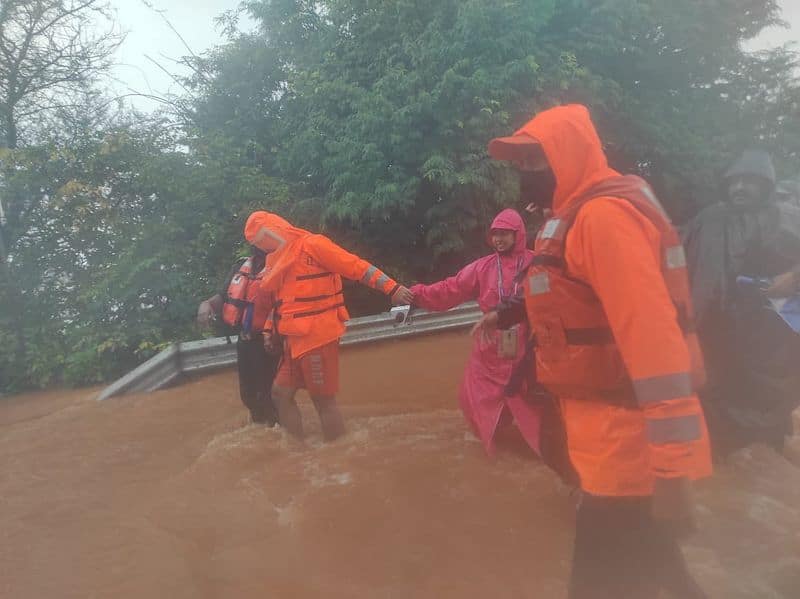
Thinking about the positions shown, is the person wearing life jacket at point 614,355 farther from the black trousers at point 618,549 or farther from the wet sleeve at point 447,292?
the wet sleeve at point 447,292

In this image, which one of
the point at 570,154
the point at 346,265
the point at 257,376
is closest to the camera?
the point at 570,154

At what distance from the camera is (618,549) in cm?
198

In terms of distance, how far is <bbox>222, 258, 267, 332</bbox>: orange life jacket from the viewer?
203 inches

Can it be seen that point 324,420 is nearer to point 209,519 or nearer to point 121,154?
point 209,519

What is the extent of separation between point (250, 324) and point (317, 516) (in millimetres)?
1974

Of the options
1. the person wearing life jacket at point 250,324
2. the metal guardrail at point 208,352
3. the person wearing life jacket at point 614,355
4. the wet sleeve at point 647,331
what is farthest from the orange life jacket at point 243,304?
the wet sleeve at point 647,331

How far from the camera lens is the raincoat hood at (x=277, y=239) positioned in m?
4.75

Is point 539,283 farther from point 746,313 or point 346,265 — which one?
point 346,265

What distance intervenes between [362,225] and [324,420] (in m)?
7.19

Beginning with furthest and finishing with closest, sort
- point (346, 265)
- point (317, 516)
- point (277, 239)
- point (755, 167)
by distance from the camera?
1. point (277, 239)
2. point (346, 265)
3. point (755, 167)
4. point (317, 516)

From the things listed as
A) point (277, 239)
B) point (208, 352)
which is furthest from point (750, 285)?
point (208, 352)

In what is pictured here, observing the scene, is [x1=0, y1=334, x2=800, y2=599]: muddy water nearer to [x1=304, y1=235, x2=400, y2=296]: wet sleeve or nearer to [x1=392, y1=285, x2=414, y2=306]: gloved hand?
[x1=392, y1=285, x2=414, y2=306]: gloved hand

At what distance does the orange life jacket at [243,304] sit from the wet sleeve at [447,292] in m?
1.46

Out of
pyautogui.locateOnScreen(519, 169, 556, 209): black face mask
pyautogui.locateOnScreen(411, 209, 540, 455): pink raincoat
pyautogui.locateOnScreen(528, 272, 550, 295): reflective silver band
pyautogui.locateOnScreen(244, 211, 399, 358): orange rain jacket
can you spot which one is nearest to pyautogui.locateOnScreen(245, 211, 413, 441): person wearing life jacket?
pyautogui.locateOnScreen(244, 211, 399, 358): orange rain jacket
